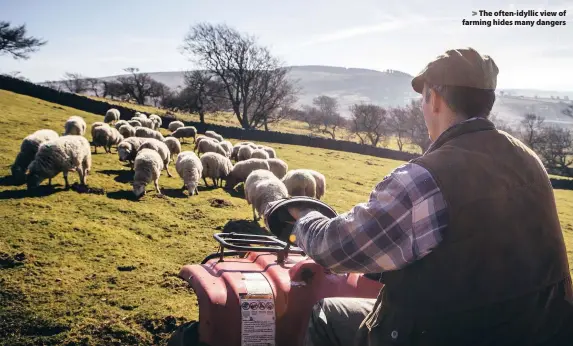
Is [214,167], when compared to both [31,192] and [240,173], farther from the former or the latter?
[31,192]

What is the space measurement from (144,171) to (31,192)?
109 inches

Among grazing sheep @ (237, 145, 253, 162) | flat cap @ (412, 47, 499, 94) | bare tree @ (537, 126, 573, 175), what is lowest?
bare tree @ (537, 126, 573, 175)

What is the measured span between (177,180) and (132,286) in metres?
8.83

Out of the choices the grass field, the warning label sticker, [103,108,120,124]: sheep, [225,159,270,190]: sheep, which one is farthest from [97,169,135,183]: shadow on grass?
[103,108,120,124]: sheep

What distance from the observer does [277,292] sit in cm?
281

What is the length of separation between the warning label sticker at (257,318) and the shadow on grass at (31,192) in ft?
28.2

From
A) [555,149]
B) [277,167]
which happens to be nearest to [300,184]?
[277,167]

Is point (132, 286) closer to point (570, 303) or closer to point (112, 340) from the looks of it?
point (112, 340)

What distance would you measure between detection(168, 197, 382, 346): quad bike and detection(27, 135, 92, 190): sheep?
28.7 feet

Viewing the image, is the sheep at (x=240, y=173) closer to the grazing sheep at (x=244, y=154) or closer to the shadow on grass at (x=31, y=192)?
the grazing sheep at (x=244, y=154)

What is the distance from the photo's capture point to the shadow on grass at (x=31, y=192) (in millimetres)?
9203

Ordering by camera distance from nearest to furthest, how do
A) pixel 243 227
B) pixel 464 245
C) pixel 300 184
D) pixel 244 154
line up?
pixel 464 245 < pixel 243 227 < pixel 300 184 < pixel 244 154

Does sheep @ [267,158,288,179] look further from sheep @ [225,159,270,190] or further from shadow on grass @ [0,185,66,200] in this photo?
shadow on grass @ [0,185,66,200]

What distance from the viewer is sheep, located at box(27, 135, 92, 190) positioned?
10055 millimetres
